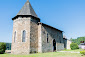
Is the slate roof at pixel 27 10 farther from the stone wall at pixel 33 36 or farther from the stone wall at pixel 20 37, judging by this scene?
the stone wall at pixel 33 36

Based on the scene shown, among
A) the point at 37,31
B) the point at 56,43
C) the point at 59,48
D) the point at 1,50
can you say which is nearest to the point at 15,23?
the point at 37,31

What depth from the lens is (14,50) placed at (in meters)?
18.4

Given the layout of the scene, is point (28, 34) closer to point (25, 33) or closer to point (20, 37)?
point (25, 33)

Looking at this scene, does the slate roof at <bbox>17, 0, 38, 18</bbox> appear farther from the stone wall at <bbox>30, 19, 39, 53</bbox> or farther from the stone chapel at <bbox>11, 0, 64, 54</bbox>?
the stone wall at <bbox>30, 19, 39, 53</bbox>

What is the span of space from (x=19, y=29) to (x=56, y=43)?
12457mm

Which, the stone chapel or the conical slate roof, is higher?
the conical slate roof

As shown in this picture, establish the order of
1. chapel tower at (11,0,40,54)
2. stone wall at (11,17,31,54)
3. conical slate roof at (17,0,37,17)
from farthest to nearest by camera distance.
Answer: conical slate roof at (17,0,37,17)
chapel tower at (11,0,40,54)
stone wall at (11,17,31,54)

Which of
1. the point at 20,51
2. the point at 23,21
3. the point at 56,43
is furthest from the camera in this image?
the point at 56,43

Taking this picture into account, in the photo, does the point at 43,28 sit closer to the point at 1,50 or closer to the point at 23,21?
the point at 23,21

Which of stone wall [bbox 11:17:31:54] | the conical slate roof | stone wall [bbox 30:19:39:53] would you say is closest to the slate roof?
the conical slate roof

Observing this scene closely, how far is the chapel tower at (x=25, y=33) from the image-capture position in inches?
697

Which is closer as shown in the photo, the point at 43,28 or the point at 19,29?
the point at 19,29

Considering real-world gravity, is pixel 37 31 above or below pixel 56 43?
above

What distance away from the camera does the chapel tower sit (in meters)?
17.7
